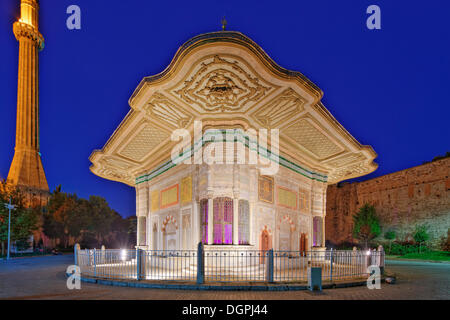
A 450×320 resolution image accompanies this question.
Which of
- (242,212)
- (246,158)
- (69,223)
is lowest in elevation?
(69,223)

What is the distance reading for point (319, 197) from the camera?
545 inches

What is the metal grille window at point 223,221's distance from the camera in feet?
28.6

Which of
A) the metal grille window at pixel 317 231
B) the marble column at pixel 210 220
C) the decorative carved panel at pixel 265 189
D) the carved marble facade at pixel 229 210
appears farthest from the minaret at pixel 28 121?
the marble column at pixel 210 220

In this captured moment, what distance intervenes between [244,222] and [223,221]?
2.00ft

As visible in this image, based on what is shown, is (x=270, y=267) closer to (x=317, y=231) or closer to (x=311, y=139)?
(x=311, y=139)

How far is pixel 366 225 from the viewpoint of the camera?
28.3 metres

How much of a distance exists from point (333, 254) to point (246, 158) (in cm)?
337

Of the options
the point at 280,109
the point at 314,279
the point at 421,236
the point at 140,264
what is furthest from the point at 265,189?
the point at 421,236

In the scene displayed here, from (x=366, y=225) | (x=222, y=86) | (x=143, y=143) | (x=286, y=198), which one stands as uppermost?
(x=222, y=86)
